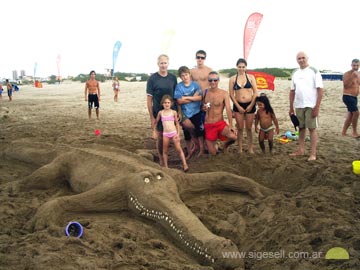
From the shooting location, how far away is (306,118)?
673 cm

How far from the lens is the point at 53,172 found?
598 centimetres

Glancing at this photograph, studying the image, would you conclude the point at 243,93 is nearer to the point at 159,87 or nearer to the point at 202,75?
the point at 202,75

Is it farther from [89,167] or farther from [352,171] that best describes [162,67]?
[352,171]

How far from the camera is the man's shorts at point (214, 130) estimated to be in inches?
264

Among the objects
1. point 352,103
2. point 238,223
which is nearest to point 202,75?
point 238,223

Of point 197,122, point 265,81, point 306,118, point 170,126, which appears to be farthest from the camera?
point 265,81

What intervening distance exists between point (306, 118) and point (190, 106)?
2233 millimetres

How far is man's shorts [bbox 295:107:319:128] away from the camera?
6664 mm

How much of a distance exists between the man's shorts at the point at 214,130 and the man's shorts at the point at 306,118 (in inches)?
58.4

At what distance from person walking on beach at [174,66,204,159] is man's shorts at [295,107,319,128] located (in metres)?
1.93

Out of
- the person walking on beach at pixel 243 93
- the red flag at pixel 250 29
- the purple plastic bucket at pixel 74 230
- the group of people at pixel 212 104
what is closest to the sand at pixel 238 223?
the purple plastic bucket at pixel 74 230

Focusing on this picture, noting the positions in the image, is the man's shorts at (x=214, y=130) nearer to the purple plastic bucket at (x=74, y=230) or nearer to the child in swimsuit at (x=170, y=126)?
the child in swimsuit at (x=170, y=126)

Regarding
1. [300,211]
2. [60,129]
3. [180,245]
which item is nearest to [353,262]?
[300,211]

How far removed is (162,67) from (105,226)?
3.26 metres
